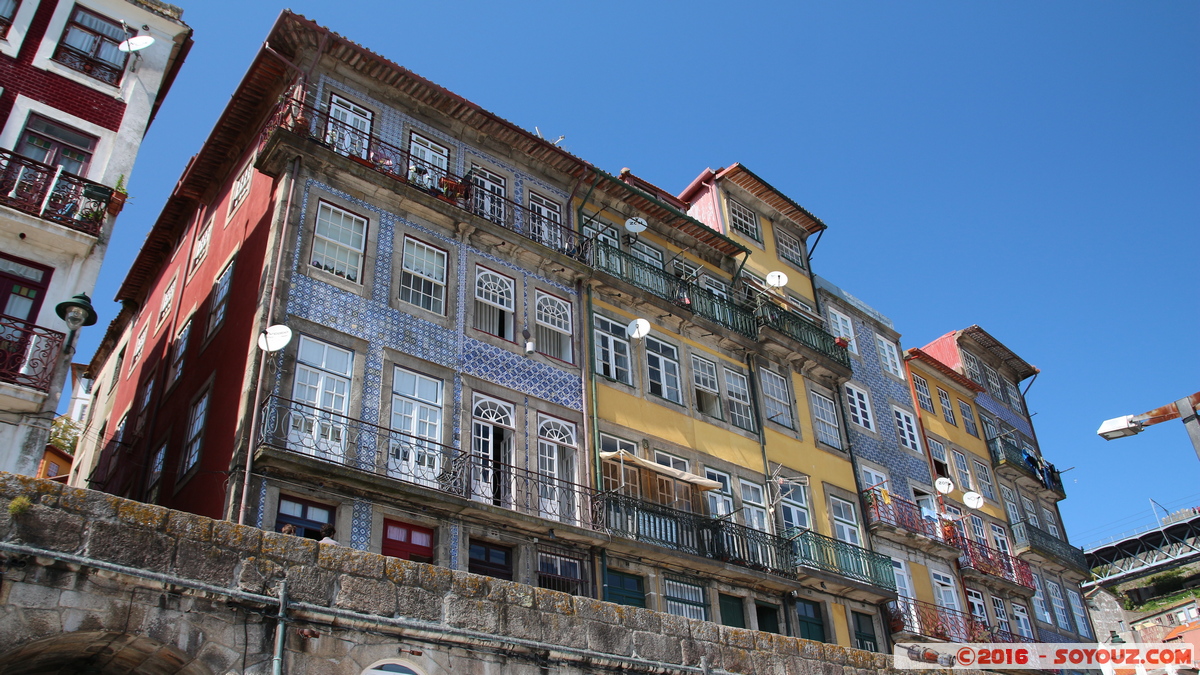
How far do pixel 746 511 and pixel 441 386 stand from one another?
7.14 metres

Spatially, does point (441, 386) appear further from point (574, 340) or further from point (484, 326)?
point (574, 340)

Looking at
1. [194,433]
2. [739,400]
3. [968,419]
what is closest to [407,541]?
[194,433]

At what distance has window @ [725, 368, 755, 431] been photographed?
2080 cm

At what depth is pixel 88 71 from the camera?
15.4m

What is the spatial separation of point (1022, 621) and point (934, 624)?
582 centimetres

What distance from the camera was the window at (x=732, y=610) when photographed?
17672 millimetres

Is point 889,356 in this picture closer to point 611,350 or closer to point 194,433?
point 611,350

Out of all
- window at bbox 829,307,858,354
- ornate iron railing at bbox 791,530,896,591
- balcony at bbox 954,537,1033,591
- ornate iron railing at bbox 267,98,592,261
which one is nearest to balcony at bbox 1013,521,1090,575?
balcony at bbox 954,537,1033,591

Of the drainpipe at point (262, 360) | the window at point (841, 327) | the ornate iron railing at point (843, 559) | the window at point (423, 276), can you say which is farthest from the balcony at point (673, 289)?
the drainpipe at point (262, 360)

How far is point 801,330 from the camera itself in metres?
23.5

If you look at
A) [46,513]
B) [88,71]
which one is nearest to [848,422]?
[88,71]

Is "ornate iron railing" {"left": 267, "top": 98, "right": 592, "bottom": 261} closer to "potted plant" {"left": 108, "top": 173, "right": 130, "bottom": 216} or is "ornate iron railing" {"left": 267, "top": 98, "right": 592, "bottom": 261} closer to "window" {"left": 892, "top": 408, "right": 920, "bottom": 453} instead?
"potted plant" {"left": 108, "top": 173, "right": 130, "bottom": 216}

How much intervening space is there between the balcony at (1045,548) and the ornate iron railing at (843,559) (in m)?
9.48

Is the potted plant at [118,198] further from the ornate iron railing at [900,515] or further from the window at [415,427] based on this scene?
the ornate iron railing at [900,515]
